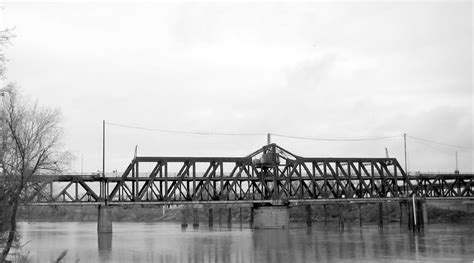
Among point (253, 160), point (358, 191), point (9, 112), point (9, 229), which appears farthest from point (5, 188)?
point (358, 191)

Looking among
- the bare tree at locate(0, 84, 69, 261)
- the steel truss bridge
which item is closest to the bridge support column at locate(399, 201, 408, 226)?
the steel truss bridge

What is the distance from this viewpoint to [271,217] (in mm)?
110250

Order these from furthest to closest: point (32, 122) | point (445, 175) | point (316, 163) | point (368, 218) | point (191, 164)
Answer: point (368, 218)
point (445, 175)
point (316, 163)
point (191, 164)
point (32, 122)

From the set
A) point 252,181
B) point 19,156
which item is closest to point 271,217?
point 252,181

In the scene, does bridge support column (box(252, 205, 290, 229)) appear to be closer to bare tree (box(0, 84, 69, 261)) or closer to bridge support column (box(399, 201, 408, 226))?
bridge support column (box(399, 201, 408, 226))

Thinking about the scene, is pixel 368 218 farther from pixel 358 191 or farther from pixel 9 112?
pixel 9 112

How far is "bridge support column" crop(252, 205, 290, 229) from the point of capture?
109938mm

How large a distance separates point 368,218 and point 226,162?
223 feet

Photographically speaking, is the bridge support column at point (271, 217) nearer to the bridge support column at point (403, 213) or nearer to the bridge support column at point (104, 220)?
the bridge support column at point (403, 213)

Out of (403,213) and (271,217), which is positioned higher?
(271,217)

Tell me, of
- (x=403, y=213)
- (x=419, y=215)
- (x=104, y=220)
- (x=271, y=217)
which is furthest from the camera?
(x=403, y=213)

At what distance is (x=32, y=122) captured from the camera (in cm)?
4259

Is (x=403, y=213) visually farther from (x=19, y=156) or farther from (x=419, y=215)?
(x=19, y=156)

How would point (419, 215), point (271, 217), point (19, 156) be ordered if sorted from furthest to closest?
point (271, 217), point (419, 215), point (19, 156)
